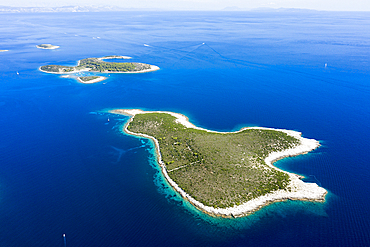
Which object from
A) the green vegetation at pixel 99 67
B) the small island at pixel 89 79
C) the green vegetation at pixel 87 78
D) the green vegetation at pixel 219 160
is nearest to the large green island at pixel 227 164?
the green vegetation at pixel 219 160

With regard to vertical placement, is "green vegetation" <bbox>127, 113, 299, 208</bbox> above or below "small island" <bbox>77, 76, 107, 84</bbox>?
above

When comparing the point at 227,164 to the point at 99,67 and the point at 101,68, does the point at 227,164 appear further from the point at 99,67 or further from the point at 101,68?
the point at 99,67

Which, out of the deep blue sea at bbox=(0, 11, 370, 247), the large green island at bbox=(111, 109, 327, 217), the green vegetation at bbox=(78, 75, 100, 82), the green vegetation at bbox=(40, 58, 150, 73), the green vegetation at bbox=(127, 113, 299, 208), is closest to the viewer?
the deep blue sea at bbox=(0, 11, 370, 247)

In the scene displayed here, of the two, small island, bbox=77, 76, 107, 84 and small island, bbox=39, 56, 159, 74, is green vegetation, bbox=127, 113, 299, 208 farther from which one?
small island, bbox=39, 56, 159, 74

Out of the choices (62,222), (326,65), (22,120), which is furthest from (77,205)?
(326,65)

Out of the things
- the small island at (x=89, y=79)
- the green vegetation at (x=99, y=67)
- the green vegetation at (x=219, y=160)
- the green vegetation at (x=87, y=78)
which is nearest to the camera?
the green vegetation at (x=219, y=160)

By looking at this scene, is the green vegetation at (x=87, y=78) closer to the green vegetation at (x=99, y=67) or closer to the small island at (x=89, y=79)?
the small island at (x=89, y=79)

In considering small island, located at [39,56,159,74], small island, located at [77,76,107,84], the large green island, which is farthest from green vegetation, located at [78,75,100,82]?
the large green island
